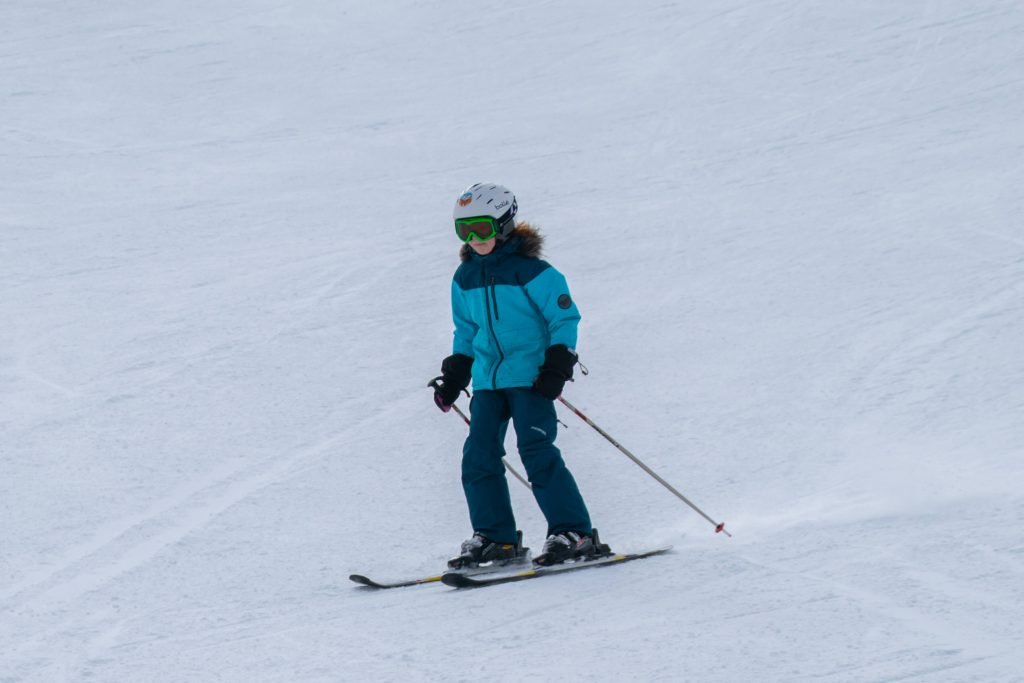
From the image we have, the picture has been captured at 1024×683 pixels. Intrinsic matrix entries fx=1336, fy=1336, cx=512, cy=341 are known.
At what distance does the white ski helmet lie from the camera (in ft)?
16.1

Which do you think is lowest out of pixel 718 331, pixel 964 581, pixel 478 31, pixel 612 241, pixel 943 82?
pixel 964 581

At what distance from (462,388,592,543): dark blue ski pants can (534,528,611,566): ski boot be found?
0.12 ft

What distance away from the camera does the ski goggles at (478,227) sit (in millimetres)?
4906

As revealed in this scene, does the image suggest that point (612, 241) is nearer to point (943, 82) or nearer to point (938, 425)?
point (938, 425)

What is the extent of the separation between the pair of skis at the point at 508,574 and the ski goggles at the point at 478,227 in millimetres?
1228

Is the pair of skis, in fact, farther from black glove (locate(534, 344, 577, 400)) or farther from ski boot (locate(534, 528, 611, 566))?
black glove (locate(534, 344, 577, 400))

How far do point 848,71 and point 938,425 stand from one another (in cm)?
812

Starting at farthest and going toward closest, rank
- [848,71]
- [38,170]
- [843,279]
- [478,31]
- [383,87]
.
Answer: [478,31], [383,87], [848,71], [38,170], [843,279]

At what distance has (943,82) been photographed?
13211mm

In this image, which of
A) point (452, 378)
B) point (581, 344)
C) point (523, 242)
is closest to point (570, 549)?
point (452, 378)

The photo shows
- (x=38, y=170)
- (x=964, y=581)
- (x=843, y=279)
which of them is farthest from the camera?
(x=38, y=170)

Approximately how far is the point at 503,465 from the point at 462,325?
22.3 inches

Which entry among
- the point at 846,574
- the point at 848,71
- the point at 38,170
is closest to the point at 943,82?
the point at 848,71

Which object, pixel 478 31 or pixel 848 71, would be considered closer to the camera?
pixel 848 71
